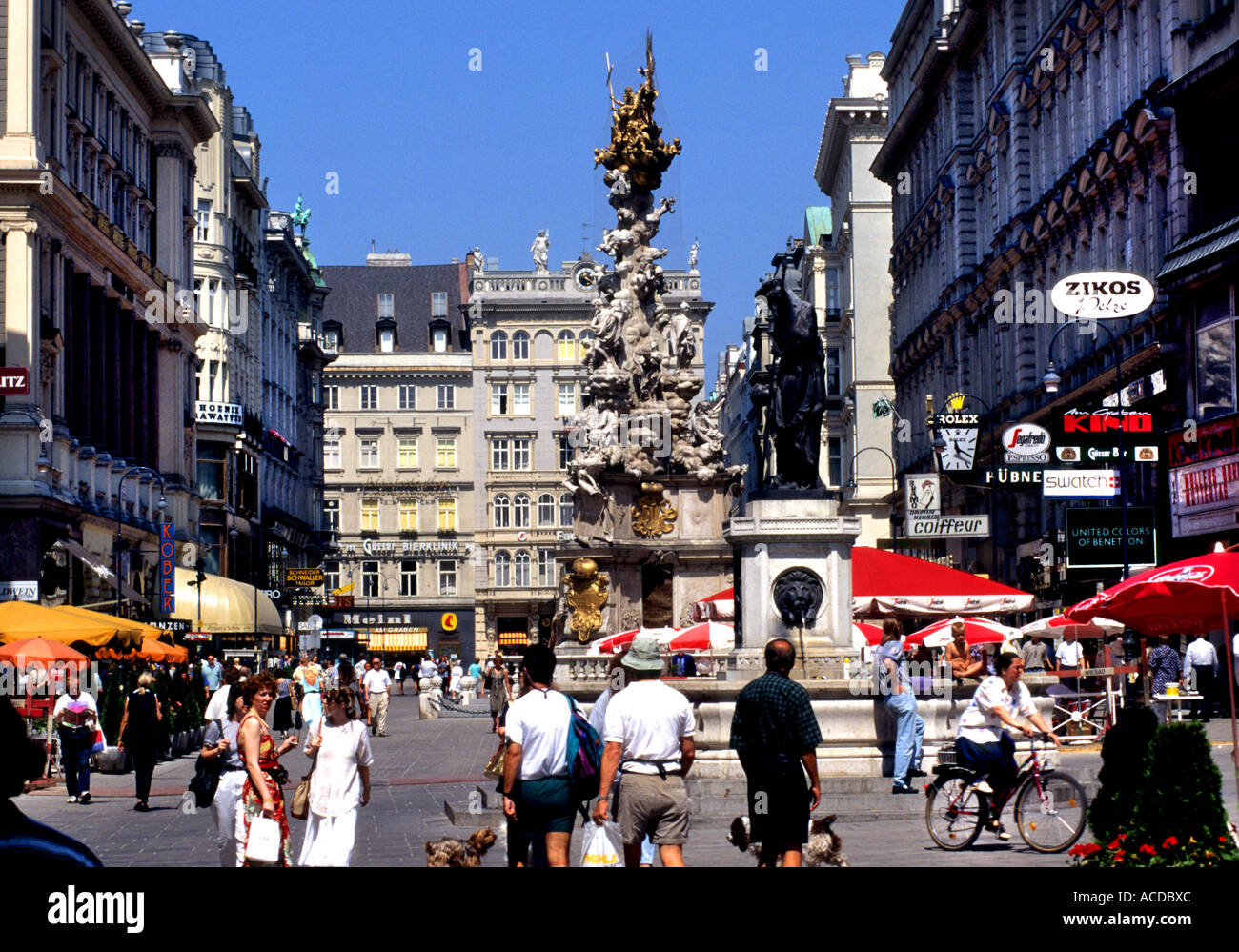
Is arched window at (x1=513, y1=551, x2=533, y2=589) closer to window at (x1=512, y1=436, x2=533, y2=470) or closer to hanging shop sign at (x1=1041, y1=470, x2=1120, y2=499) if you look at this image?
window at (x1=512, y1=436, x2=533, y2=470)

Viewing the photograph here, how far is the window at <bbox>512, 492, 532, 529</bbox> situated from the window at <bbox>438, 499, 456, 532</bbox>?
511 centimetres

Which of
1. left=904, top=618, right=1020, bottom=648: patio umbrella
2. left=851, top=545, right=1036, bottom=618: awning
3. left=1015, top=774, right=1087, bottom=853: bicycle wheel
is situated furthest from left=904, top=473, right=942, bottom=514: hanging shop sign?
left=1015, top=774, right=1087, bottom=853: bicycle wheel

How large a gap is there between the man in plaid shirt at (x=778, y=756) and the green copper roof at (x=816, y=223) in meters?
90.8

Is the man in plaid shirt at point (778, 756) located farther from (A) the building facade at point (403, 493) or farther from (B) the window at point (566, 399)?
(B) the window at point (566, 399)

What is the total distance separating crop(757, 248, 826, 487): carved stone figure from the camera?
2247cm

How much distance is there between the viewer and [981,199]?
197ft

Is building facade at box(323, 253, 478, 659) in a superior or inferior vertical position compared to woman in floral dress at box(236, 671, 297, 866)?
superior

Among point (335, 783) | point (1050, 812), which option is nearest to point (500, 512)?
point (1050, 812)

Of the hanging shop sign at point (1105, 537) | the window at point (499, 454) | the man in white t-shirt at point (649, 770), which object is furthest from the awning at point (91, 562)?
the window at point (499, 454)

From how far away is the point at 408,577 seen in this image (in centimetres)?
11462

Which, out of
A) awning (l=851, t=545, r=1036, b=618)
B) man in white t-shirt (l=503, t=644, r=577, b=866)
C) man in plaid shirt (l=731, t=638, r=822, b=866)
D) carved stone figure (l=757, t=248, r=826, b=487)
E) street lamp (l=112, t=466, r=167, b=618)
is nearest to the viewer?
man in white t-shirt (l=503, t=644, r=577, b=866)

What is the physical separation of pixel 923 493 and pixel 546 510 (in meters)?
65.3

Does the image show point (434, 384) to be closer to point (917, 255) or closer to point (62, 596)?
point (917, 255)

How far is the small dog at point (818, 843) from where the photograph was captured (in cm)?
1236
